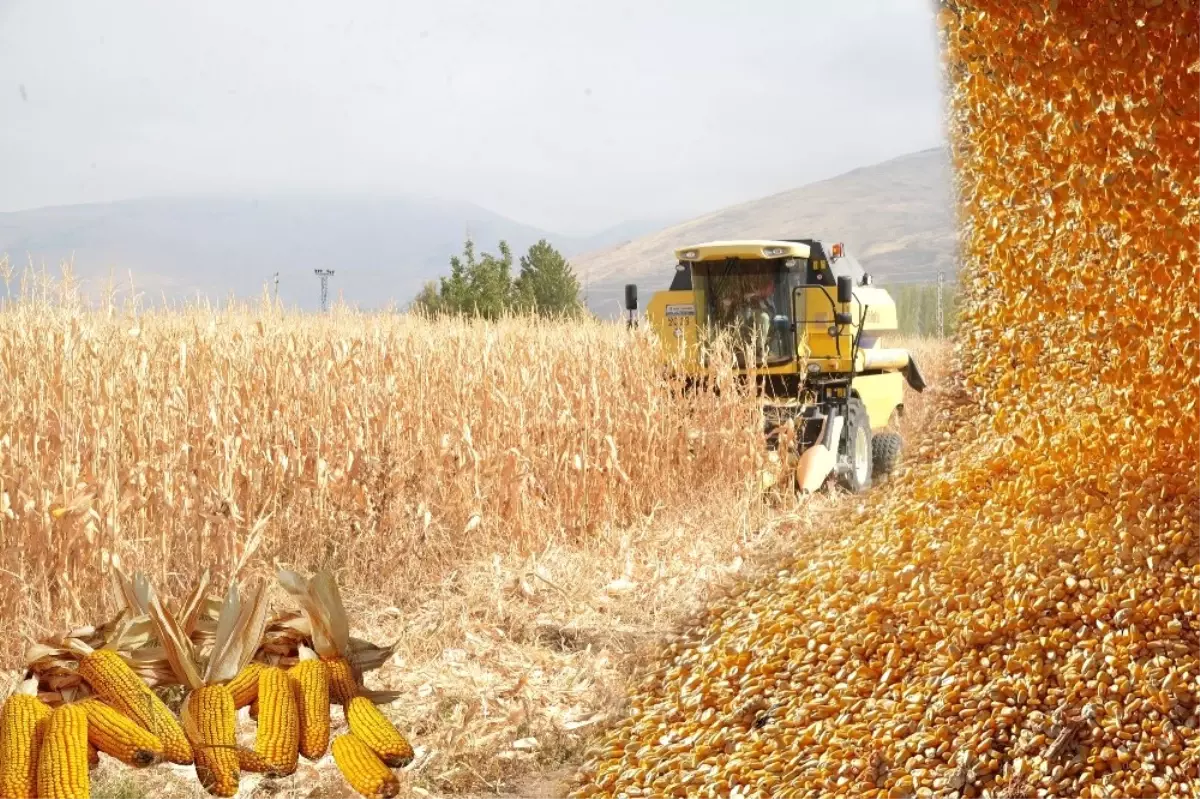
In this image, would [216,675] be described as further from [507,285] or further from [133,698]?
[507,285]

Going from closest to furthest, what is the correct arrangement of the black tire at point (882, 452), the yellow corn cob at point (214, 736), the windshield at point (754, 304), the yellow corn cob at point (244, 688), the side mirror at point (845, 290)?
1. the yellow corn cob at point (214, 736)
2. the yellow corn cob at point (244, 688)
3. the side mirror at point (845, 290)
4. the windshield at point (754, 304)
5. the black tire at point (882, 452)

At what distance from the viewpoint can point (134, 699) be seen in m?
2.32

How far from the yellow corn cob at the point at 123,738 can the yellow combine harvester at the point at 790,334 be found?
4.79m

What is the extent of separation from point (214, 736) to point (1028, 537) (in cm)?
214

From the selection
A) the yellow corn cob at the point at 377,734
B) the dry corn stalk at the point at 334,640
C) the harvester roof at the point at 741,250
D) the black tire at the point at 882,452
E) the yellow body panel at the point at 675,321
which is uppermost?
the harvester roof at the point at 741,250

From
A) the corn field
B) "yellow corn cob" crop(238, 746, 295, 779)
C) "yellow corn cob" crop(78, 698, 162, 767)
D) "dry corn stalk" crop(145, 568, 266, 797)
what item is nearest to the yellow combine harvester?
the corn field

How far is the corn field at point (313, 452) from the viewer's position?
154 inches

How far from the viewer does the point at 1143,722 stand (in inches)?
97.3

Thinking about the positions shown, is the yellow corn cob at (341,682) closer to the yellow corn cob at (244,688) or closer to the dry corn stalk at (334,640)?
the dry corn stalk at (334,640)

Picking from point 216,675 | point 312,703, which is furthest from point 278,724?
point 216,675

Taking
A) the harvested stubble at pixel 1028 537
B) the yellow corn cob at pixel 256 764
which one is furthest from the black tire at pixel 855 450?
the yellow corn cob at pixel 256 764

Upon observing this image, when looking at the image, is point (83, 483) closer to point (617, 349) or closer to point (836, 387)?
point (617, 349)

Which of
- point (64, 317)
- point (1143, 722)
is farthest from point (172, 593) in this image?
point (1143, 722)

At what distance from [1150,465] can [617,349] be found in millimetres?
4018
